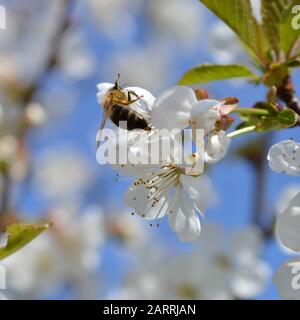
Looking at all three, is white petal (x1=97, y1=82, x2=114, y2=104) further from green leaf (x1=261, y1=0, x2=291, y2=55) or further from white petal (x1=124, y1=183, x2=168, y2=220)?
green leaf (x1=261, y1=0, x2=291, y2=55)

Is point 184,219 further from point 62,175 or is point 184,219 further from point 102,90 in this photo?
point 62,175

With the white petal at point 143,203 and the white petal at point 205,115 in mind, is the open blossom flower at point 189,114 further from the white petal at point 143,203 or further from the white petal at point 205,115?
the white petal at point 143,203

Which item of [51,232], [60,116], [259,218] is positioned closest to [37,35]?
[60,116]

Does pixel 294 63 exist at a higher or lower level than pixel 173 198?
higher

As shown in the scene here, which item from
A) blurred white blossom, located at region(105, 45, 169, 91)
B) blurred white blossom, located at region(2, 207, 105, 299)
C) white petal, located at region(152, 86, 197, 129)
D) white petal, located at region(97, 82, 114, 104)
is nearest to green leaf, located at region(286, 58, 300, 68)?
white petal, located at region(152, 86, 197, 129)

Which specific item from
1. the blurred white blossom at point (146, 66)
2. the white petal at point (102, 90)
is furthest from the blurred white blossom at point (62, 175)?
the white petal at point (102, 90)

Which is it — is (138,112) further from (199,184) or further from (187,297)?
(187,297)

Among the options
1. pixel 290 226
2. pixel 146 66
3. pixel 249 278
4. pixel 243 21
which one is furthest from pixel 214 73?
pixel 146 66
